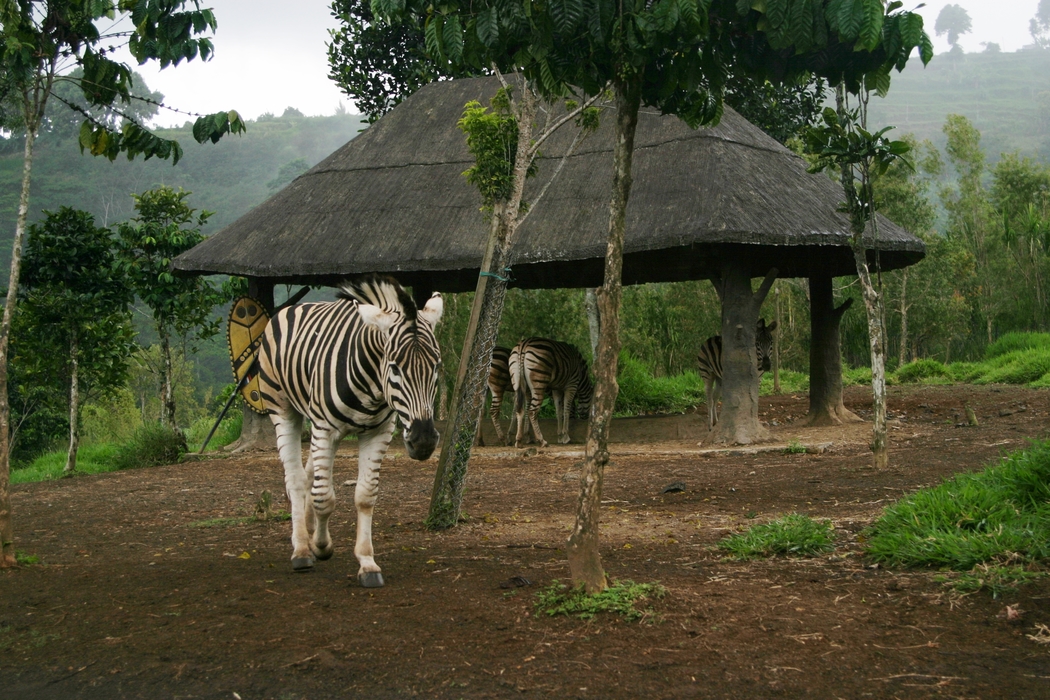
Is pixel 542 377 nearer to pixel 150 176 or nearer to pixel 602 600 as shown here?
pixel 602 600

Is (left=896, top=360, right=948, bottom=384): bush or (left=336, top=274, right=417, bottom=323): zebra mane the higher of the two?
(left=336, top=274, right=417, bottom=323): zebra mane

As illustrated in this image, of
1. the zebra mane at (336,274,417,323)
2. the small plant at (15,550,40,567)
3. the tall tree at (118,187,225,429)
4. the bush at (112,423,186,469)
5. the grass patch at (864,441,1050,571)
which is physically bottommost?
the bush at (112,423,186,469)

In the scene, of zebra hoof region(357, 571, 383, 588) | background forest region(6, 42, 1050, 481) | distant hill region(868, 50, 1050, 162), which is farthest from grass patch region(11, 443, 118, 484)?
distant hill region(868, 50, 1050, 162)

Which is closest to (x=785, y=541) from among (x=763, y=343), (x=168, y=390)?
(x=763, y=343)

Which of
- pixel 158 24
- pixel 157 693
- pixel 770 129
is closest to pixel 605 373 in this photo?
pixel 157 693

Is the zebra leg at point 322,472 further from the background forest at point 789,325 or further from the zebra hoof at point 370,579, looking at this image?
the background forest at point 789,325

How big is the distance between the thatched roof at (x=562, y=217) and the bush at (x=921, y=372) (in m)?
8.38

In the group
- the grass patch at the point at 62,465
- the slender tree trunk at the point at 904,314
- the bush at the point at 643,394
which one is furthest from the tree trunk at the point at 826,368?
the slender tree trunk at the point at 904,314

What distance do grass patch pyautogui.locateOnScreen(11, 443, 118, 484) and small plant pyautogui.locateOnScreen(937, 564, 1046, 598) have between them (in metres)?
13.0

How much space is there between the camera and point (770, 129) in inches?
858

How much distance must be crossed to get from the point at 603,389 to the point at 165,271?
11.9 meters

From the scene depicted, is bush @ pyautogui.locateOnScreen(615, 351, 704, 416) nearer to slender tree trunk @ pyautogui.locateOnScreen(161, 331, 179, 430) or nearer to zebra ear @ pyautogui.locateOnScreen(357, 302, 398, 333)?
slender tree trunk @ pyautogui.locateOnScreen(161, 331, 179, 430)

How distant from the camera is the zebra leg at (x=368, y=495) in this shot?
5.56 metres

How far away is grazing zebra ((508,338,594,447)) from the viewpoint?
1461 cm
